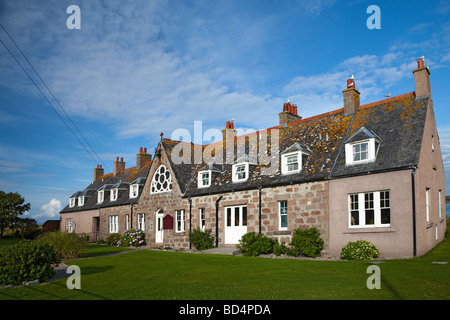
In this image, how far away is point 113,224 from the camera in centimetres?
3672

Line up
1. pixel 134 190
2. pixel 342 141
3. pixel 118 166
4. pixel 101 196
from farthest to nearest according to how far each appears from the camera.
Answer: pixel 118 166 → pixel 101 196 → pixel 134 190 → pixel 342 141

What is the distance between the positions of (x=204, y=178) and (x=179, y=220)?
3.78 metres

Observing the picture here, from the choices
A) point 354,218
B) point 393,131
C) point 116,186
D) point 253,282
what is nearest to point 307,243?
point 354,218

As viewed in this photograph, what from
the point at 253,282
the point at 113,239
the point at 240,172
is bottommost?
the point at 113,239

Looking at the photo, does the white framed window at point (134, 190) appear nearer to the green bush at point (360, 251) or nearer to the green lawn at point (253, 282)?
the green lawn at point (253, 282)

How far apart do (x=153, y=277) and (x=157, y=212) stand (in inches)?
699

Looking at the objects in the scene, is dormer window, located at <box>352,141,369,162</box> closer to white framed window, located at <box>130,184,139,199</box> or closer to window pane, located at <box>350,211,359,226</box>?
window pane, located at <box>350,211,359,226</box>

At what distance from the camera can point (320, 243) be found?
19141mm

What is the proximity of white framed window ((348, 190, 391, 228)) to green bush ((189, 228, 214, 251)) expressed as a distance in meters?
9.82

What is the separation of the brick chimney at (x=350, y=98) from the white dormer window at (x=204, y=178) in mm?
10186

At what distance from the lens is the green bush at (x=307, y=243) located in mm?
18969

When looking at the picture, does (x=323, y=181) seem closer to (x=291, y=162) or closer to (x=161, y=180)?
(x=291, y=162)

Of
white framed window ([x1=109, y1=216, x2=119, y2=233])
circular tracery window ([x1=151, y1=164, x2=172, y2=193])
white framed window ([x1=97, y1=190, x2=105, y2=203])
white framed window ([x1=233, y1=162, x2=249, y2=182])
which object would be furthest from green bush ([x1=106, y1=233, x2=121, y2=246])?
white framed window ([x1=233, y1=162, x2=249, y2=182])

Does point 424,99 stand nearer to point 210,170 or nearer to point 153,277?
point 210,170
